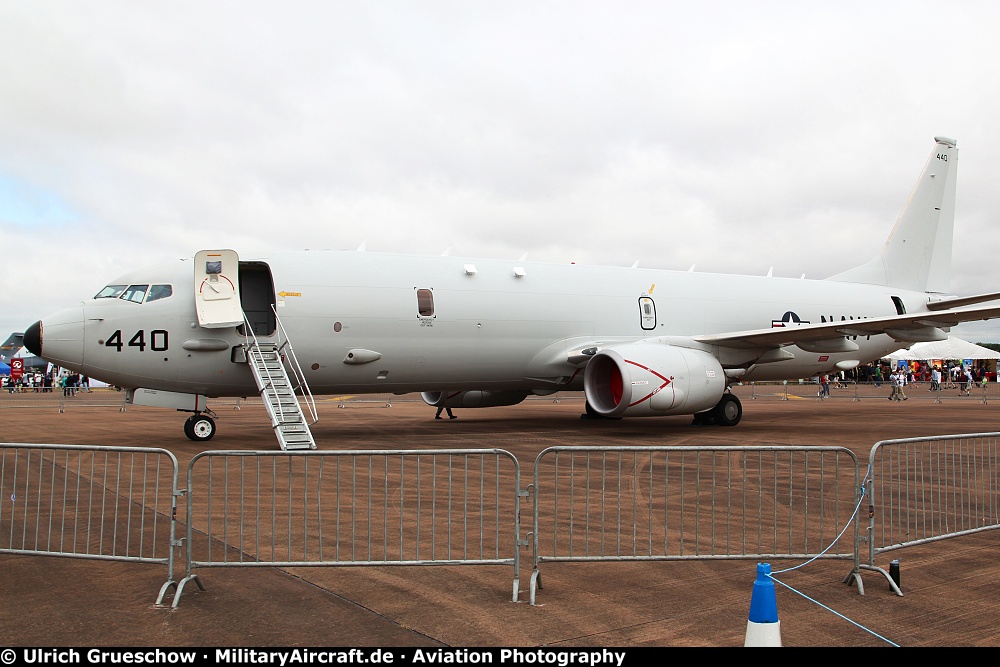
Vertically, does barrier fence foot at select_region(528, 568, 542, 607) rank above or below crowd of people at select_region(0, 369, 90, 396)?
below

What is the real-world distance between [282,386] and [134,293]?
10.5ft

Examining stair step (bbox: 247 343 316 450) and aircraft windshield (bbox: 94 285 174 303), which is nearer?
stair step (bbox: 247 343 316 450)

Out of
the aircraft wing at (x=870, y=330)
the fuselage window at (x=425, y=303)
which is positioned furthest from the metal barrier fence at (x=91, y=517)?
the aircraft wing at (x=870, y=330)

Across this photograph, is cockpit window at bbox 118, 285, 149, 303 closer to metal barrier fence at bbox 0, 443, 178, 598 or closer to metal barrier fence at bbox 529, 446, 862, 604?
metal barrier fence at bbox 0, 443, 178, 598

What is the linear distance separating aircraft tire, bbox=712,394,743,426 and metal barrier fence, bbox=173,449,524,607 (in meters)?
9.21

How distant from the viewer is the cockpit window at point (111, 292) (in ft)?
45.3

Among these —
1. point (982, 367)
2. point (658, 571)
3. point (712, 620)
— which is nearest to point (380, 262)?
point (658, 571)

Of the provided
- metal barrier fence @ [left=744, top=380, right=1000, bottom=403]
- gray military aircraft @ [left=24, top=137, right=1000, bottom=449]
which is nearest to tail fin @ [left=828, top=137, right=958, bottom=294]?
gray military aircraft @ [left=24, top=137, right=1000, bottom=449]

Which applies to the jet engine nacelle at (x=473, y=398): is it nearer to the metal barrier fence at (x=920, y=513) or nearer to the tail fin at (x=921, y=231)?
the tail fin at (x=921, y=231)

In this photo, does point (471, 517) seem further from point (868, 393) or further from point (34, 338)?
point (868, 393)

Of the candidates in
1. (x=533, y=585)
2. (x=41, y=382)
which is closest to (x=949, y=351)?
(x=533, y=585)

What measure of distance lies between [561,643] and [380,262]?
12.2 meters

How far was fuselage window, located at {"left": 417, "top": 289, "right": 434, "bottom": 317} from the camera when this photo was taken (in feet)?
50.5

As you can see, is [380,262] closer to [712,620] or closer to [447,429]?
[447,429]
